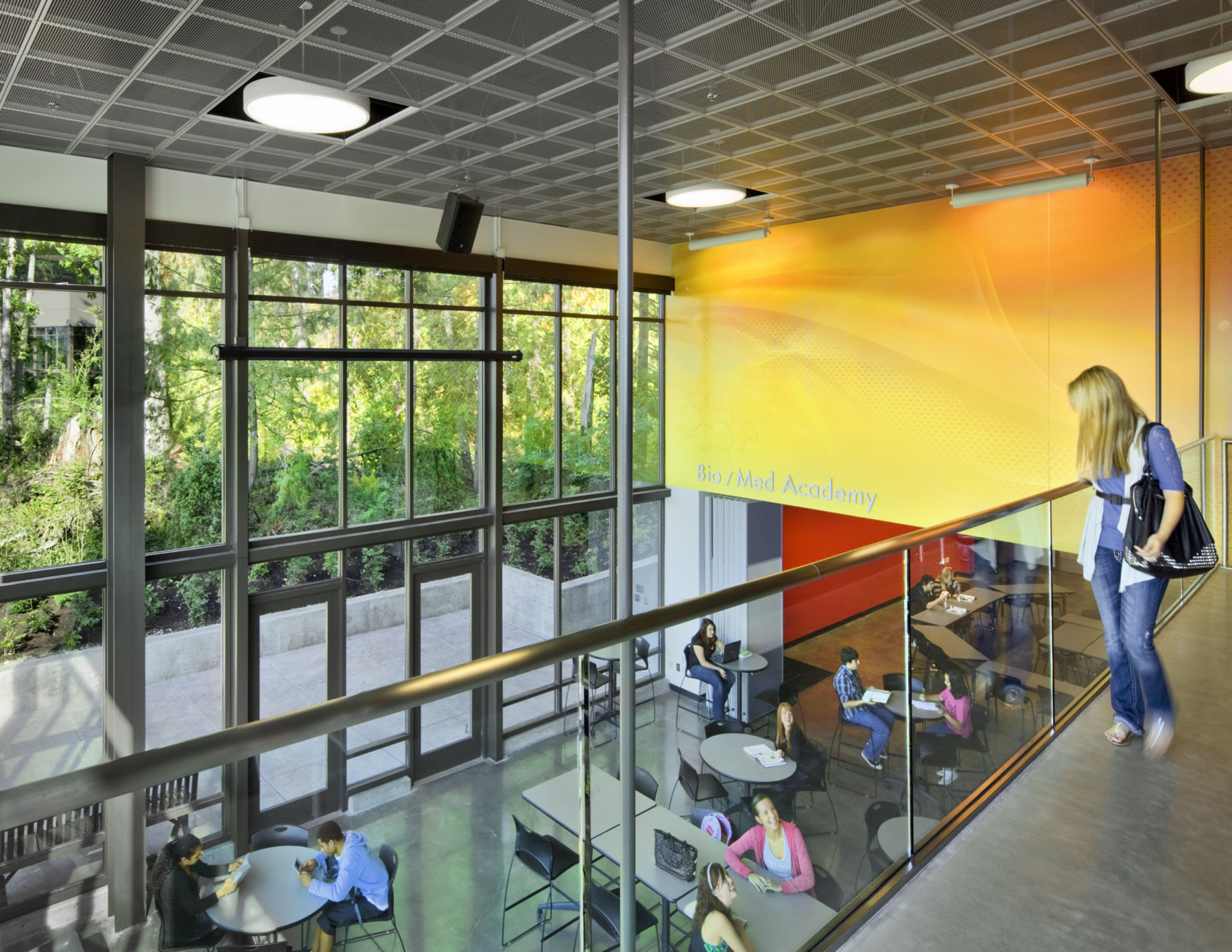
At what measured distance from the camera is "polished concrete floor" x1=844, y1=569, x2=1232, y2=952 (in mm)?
2100

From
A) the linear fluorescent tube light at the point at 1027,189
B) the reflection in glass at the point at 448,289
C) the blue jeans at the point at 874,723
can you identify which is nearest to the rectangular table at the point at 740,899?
the blue jeans at the point at 874,723

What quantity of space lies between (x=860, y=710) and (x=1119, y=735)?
4.70ft

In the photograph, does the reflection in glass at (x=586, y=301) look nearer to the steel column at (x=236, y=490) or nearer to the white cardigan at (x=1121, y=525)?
the steel column at (x=236, y=490)

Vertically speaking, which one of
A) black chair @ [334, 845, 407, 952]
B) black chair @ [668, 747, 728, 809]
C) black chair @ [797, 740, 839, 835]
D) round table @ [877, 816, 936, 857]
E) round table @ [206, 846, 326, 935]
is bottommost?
round table @ [877, 816, 936, 857]

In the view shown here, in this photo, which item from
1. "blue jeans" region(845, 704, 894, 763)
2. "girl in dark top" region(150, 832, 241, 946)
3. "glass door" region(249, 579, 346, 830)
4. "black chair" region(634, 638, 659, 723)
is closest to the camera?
"girl in dark top" region(150, 832, 241, 946)

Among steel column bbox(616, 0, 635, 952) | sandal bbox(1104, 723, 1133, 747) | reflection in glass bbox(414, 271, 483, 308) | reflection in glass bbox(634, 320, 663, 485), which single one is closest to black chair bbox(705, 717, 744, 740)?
steel column bbox(616, 0, 635, 952)

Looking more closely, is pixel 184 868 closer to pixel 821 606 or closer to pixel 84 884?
pixel 84 884

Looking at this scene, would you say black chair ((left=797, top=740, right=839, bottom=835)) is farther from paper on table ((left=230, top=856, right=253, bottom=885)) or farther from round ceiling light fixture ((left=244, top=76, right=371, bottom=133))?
round ceiling light fixture ((left=244, top=76, right=371, bottom=133))

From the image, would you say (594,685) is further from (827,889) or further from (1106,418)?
(1106,418)

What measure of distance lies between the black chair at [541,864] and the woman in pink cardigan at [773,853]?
0.49 m

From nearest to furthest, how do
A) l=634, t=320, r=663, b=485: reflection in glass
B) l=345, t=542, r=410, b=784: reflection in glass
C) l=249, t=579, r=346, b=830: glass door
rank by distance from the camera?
1. l=249, t=579, r=346, b=830: glass door
2. l=345, t=542, r=410, b=784: reflection in glass
3. l=634, t=320, r=663, b=485: reflection in glass

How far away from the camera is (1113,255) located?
7234 millimetres

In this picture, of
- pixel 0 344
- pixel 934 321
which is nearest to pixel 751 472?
pixel 934 321

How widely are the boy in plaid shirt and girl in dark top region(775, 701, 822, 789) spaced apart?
0.62 feet
